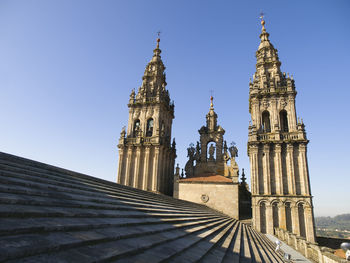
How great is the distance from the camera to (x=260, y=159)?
1173 inches

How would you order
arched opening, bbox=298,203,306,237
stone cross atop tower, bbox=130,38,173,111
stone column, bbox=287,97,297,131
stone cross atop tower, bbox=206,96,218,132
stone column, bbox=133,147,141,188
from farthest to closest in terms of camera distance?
1. stone cross atop tower, bbox=206,96,218,132
2. stone cross atop tower, bbox=130,38,173,111
3. stone column, bbox=133,147,141,188
4. stone column, bbox=287,97,297,131
5. arched opening, bbox=298,203,306,237

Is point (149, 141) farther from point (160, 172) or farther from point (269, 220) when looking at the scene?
point (269, 220)

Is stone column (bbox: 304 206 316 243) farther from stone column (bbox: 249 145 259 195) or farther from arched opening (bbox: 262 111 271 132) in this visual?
arched opening (bbox: 262 111 271 132)

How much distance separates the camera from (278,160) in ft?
94.9

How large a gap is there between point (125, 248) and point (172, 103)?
127ft

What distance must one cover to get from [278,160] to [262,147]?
249 centimetres

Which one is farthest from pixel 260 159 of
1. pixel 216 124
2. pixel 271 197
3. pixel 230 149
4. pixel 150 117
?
pixel 150 117

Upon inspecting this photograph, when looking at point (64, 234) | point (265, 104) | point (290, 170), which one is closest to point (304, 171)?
point (290, 170)

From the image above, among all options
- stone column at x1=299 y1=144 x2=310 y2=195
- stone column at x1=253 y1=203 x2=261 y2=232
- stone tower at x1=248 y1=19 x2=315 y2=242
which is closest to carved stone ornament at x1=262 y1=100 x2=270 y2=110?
stone tower at x1=248 y1=19 x2=315 y2=242

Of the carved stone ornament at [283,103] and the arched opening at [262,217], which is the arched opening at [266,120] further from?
the arched opening at [262,217]

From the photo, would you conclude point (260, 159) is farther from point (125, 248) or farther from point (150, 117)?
point (125, 248)

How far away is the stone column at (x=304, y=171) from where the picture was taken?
27109mm

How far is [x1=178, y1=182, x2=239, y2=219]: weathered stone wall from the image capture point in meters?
28.4

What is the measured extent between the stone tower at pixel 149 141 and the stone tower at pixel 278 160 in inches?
502
